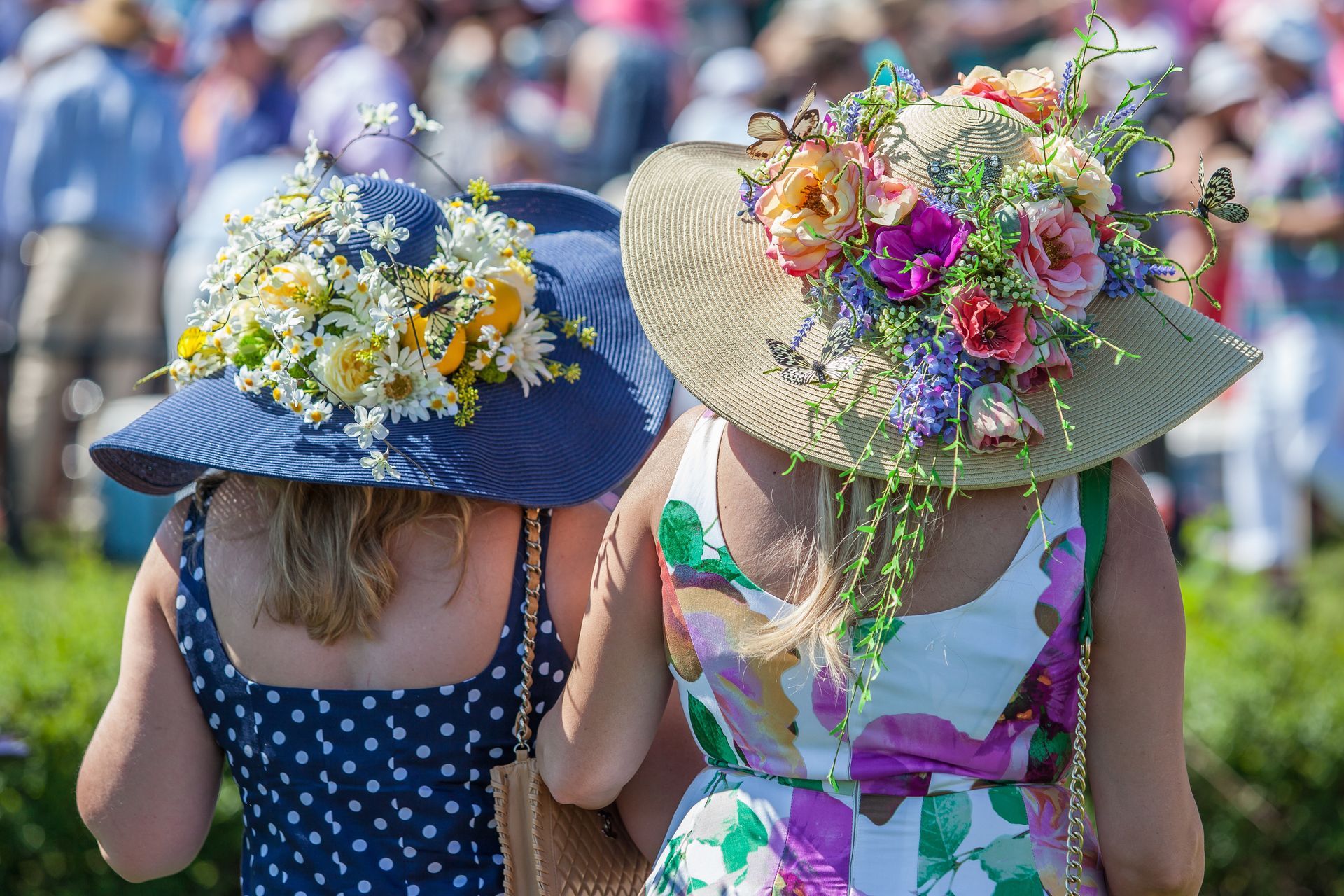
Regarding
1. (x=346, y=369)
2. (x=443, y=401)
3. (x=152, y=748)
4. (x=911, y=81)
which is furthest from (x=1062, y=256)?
(x=152, y=748)

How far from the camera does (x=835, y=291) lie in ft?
5.57

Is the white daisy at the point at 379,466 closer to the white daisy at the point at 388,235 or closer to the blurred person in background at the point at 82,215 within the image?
the white daisy at the point at 388,235

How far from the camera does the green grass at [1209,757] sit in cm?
327

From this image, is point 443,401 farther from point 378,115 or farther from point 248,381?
point 378,115

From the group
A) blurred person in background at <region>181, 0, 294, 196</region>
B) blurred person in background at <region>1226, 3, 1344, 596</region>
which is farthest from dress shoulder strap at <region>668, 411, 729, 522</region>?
blurred person in background at <region>181, 0, 294, 196</region>

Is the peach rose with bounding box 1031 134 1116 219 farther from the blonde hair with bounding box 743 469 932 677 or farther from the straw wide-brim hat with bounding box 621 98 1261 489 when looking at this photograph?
the blonde hair with bounding box 743 469 932 677

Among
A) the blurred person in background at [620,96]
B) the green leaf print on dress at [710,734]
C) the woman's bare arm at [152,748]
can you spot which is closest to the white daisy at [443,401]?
the woman's bare arm at [152,748]

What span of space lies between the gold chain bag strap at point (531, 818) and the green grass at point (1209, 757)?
1.62 m

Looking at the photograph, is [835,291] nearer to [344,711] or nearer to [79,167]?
[344,711]

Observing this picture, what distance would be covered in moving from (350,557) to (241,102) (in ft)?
16.7

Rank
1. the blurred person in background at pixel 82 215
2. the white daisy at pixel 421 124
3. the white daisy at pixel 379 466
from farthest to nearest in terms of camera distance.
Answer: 1. the blurred person in background at pixel 82 215
2. the white daisy at pixel 421 124
3. the white daisy at pixel 379 466

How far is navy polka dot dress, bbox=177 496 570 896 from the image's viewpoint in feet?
6.30

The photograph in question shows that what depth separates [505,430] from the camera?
201 cm

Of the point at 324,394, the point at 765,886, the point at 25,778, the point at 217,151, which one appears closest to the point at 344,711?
the point at 324,394
